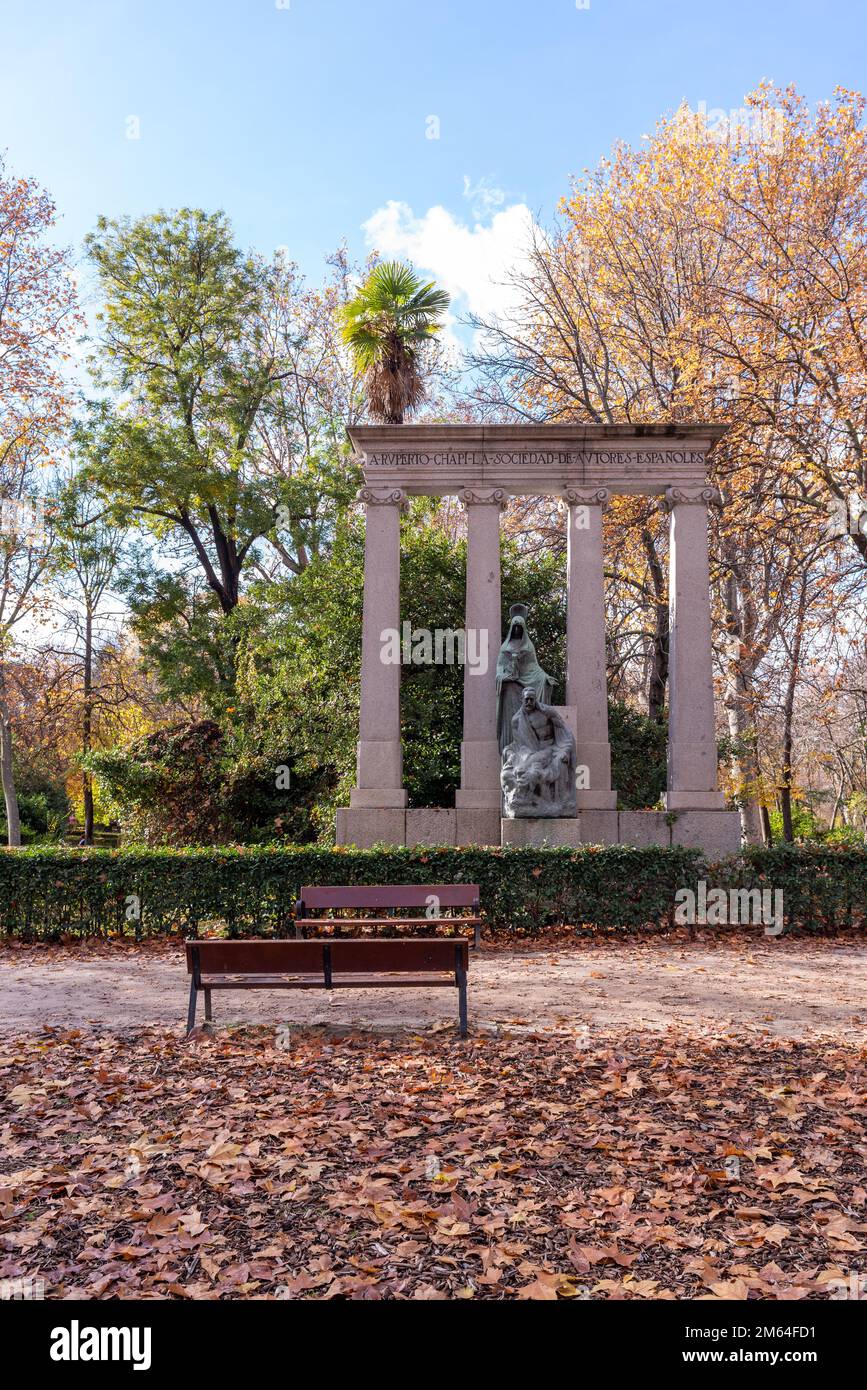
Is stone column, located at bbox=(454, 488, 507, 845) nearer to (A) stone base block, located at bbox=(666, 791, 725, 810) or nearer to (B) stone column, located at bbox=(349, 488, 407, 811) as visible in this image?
(B) stone column, located at bbox=(349, 488, 407, 811)

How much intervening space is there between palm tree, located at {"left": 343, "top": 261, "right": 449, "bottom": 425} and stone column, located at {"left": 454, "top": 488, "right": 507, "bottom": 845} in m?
3.21

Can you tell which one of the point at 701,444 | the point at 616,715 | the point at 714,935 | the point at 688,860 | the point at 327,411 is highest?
the point at 327,411

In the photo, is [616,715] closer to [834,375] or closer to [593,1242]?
[834,375]

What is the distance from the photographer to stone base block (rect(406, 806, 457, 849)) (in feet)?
48.9

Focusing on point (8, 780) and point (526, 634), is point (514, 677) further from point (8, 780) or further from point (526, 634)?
point (8, 780)

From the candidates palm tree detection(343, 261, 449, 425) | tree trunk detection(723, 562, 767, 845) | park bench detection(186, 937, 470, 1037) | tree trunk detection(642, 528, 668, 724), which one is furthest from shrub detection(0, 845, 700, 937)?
palm tree detection(343, 261, 449, 425)

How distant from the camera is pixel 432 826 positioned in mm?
14914

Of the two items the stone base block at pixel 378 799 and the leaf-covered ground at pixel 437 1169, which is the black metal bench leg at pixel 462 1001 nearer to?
the leaf-covered ground at pixel 437 1169

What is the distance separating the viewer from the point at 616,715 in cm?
1861

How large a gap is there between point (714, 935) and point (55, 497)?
68.9 ft

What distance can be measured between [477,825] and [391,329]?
30.9 feet

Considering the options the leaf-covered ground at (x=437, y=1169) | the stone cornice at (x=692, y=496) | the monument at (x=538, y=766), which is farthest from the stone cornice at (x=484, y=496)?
the leaf-covered ground at (x=437, y=1169)

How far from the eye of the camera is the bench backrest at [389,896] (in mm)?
9234
